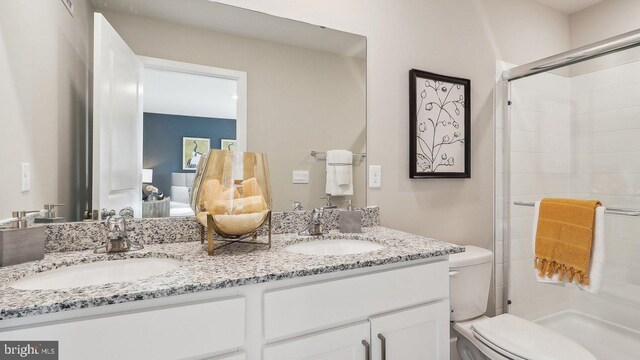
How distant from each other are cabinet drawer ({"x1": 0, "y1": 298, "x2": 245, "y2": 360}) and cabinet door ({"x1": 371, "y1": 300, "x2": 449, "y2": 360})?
45 cm

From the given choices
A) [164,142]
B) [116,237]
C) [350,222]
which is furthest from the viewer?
[350,222]

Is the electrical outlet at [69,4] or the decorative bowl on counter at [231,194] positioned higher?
the electrical outlet at [69,4]

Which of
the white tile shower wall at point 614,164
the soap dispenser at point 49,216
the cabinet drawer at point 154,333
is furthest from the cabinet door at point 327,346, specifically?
the white tile shower wall at point 614,164

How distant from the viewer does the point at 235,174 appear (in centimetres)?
121

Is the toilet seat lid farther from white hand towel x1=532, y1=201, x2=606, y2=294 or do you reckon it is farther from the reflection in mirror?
the reflection in mirror

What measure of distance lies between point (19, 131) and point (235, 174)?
67cm

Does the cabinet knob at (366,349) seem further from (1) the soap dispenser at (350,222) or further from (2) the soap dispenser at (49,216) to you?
(2) the soap dispenser at (49,216)

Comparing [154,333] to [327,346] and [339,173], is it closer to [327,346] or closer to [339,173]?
[327,346]

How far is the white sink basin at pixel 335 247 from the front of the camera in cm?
134

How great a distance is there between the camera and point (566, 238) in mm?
1535

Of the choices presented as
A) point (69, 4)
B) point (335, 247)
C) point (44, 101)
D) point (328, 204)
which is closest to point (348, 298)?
point (335, 247)

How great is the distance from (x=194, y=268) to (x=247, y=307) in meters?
0.20

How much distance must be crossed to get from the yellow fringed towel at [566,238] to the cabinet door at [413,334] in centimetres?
81

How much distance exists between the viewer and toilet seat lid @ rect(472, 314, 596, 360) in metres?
1.27
